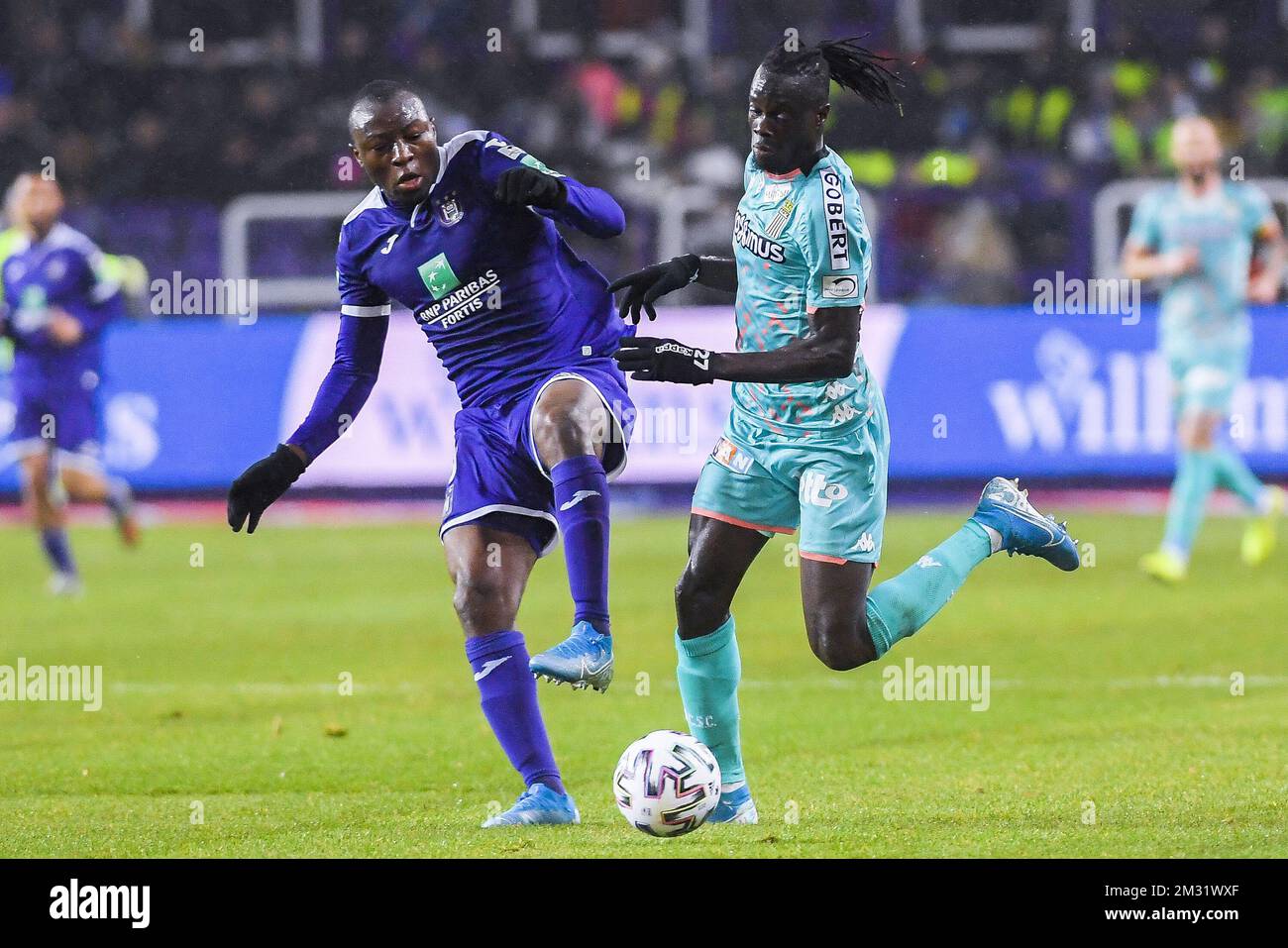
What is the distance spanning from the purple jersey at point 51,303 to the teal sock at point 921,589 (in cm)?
793

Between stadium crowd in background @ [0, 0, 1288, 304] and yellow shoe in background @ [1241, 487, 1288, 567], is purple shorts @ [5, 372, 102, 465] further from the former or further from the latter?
yellow shoe in background @ [1241, 487, 1288, 567]

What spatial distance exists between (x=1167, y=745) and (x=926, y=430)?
733 cm

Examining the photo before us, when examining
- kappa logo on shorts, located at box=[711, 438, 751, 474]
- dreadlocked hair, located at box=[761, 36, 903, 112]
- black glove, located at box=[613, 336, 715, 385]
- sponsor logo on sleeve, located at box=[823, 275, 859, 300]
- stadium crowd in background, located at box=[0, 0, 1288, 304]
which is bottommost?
kappa logo on shorts, located at box=[711, 438, 751, 474]

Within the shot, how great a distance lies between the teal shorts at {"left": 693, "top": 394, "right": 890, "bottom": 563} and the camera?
17.5 feet

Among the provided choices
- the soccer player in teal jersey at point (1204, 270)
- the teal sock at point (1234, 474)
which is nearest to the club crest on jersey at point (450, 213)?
the teal sock at point (1234, 474)

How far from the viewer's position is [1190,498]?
10.9 metres

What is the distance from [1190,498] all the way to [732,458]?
20.2 ft

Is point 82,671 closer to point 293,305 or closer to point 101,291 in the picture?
point 101,291

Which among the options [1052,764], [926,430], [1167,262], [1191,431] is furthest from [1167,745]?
[926,430]

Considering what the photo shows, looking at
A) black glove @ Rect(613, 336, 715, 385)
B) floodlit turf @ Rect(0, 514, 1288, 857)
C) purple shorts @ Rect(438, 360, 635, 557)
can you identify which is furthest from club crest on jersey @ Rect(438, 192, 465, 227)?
floodlit turf @ Rect(0, 514, 1288, 857)

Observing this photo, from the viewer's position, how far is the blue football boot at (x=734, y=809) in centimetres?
548

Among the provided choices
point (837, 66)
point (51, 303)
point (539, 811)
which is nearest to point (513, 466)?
point (539, 811)

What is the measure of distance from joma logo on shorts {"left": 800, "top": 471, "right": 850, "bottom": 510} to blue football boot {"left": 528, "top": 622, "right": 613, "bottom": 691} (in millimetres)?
701

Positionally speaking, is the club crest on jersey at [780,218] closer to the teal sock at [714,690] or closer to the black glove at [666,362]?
the black glove at [666,362]
